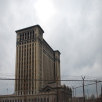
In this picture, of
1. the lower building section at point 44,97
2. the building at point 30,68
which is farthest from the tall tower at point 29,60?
the lower building section at point 44,97

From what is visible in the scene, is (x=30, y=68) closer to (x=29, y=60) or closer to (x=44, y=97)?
(x=29, y=60)

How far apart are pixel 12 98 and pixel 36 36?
4214 centimetres

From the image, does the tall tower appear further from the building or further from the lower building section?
the lower building section

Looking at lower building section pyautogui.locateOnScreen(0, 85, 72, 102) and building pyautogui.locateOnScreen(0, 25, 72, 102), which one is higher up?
building pyautogui.locateOnScreen(0, 25, 72, 102)

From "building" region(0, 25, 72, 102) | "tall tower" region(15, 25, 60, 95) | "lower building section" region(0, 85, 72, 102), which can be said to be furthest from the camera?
"tall tower" region(15, 25, 60, 95)

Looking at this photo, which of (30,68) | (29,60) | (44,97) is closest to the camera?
(44,97)

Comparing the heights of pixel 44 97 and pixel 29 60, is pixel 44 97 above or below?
below

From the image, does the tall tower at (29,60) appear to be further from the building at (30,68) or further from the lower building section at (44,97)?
the lower building section at (44,97)

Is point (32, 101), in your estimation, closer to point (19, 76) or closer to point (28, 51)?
point (19, 76)

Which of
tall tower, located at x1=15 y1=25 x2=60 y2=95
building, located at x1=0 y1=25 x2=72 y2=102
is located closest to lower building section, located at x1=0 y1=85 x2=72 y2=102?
building, located at x1=0 y1=25 x2=72 y2=102

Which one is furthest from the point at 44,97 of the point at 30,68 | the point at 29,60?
the point at 29,60

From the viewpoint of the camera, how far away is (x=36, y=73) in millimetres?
105625

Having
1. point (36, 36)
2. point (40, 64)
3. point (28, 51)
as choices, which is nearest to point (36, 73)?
point (40, 64)

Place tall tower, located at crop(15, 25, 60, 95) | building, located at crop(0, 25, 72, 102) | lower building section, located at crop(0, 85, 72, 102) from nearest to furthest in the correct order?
lower building section, located at crop(0, 85, 72, 102), building, located at crop(0, 25, 72, 102), tall tower, located at crop(15, 25, 60, 95)
